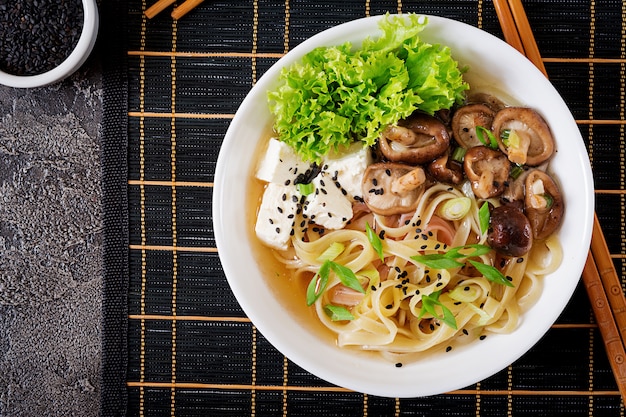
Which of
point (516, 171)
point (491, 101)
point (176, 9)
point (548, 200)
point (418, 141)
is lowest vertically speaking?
point (548, 200)

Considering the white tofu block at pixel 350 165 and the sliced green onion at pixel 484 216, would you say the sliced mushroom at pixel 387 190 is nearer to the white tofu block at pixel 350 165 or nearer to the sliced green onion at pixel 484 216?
the white tofu block at pixel 350 165

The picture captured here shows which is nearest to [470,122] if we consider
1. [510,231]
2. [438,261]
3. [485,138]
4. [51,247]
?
[485,138]

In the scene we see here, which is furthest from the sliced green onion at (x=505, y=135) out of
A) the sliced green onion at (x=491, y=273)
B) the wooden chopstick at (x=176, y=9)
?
the wooden chopstick at (x=176, y=9)

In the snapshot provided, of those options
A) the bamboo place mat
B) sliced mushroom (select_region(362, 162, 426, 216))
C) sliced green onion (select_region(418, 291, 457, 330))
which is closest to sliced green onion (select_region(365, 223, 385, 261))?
sliced mushroom (select_region(362, 162, 426, 216))

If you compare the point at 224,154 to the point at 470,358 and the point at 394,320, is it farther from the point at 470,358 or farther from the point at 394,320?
the point at 470,358

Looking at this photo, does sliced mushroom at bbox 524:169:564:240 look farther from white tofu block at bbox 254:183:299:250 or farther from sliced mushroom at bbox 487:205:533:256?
white tofu block at bbox 254:183:299:250

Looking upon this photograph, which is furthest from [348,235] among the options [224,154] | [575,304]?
[575,304]

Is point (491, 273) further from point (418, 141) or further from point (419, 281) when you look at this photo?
point (418, 141)
